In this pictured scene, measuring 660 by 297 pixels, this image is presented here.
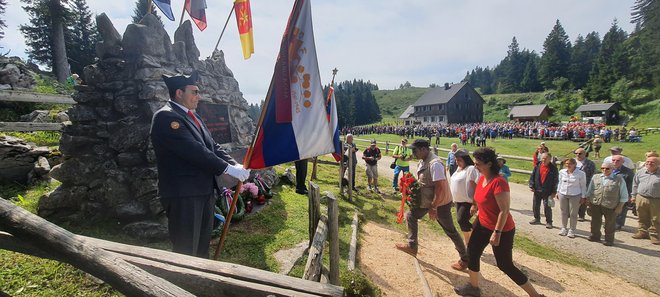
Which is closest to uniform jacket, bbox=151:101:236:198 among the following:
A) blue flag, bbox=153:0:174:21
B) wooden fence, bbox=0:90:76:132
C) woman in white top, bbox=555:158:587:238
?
blue flag, bbox=153:0:174:21

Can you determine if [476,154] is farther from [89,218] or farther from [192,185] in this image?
[89,218]

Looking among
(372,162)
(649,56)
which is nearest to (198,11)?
(372,162)

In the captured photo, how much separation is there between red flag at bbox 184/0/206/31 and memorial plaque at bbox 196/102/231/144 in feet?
7.93

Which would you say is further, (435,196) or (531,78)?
(531,78)

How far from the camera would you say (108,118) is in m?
5.35

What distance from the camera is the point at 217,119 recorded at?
711cm

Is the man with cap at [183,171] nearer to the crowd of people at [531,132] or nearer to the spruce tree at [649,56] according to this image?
the crowd of people at [531,132]

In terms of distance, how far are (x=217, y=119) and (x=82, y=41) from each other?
39.2 meters

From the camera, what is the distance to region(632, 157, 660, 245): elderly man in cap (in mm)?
6953

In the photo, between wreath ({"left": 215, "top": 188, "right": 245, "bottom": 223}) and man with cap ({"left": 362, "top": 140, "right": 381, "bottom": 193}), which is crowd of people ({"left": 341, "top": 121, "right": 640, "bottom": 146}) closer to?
man with cap ({"left": 362, "top": 140, "right": 381, "bottom": 193})

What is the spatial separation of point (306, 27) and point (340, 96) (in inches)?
3331

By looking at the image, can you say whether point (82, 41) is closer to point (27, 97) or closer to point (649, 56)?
point (27, 97)

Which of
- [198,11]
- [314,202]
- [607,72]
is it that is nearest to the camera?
[314,202]

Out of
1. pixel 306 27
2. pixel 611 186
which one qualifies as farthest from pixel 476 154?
pixel 611 186
